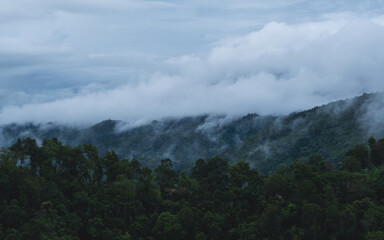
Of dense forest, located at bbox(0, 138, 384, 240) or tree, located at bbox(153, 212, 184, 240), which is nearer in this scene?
dense forest, located at bbox(0, 138, 384, 240)

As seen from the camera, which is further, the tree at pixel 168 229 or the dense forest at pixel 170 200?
the tree at pixel 168 229

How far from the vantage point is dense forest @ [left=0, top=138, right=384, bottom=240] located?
51125mm

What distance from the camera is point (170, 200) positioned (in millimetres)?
61688

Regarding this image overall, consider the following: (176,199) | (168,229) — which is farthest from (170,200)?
(168,229)

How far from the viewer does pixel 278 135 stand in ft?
637

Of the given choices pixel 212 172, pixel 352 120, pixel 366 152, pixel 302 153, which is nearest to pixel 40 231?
pixel 212 172

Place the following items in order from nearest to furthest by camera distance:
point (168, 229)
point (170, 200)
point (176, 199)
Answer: point (168, 229) → point (170, 200) → point (176, 199)

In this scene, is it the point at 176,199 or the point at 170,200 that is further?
the point at 176,199

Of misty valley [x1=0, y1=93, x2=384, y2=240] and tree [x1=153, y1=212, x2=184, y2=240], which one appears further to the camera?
tree [x1=153, y1=212, x2=184, y2=240]

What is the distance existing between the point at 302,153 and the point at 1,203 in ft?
443

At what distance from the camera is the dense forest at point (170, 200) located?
51.1 m

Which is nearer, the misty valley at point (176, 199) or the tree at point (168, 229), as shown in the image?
the misty valley at point (176, 199)

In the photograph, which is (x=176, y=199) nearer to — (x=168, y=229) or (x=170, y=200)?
(x=170, y=200)

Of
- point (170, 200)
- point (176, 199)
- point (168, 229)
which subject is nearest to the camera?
point (168, 229)
